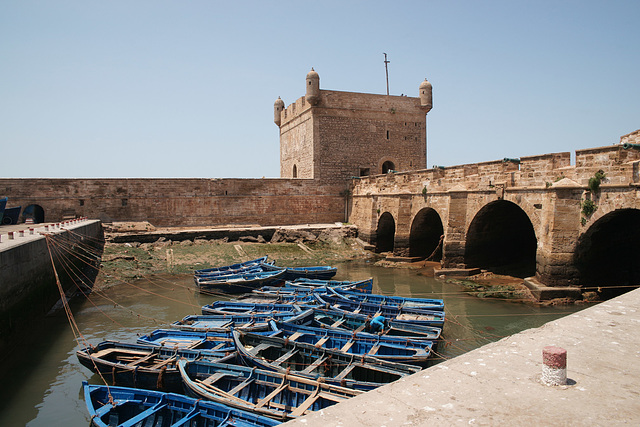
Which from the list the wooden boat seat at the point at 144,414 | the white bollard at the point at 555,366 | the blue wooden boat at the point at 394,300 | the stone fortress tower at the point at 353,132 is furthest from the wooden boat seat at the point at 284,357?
the stone fortress tower at the point at 353,132

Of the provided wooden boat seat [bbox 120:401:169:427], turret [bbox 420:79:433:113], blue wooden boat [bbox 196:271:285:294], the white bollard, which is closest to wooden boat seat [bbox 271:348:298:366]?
wooden boat seat [bbox 120:401:169:427]

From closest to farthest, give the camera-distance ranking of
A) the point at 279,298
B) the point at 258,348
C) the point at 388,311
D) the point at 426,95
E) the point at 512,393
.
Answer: the point at 512,393, the point at 258,348, the point at 388,311, the point at 279,298, the point at 426,95

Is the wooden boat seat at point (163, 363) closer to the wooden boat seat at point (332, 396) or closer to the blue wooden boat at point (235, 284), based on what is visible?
the wooden boat seat at point (332, 396)

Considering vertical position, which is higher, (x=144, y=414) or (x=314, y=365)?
(x=314, y=365)

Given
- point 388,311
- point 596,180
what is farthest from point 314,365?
point 596,180

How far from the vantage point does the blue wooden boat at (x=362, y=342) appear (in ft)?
28.2

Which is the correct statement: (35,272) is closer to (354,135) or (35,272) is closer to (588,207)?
(588,207)

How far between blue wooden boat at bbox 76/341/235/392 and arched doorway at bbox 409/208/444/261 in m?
15.0

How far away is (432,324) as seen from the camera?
419 inches

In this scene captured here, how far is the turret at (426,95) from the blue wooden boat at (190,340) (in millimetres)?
26090

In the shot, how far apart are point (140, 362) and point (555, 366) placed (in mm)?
7679

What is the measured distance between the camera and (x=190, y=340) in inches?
395

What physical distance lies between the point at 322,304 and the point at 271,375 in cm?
505

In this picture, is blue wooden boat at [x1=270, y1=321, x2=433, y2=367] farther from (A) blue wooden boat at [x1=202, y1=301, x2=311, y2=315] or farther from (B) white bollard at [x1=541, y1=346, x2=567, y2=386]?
(B) white bollard at [x1=541, y1=346, x2=567, y2=386]
